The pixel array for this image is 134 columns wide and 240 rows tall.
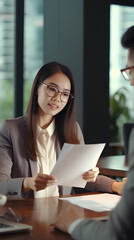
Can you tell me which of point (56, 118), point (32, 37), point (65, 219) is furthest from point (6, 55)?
point (65, 219)

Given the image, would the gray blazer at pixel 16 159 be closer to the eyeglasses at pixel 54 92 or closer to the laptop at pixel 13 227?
the eyeglasses at pixel 54 92

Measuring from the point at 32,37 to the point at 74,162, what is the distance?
3.25 metres

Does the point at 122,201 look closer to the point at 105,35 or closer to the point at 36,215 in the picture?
the point at 36,215

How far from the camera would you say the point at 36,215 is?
5.69 ft

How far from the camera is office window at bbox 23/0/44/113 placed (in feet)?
16.2

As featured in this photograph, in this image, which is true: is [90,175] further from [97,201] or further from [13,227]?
[13,227]

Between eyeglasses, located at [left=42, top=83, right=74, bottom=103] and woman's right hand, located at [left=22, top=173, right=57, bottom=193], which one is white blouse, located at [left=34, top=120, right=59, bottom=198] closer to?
eyeglasses, located at [left=42, top=83, right=74, bottom=103]

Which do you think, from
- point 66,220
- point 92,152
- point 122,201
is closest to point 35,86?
point 92,152

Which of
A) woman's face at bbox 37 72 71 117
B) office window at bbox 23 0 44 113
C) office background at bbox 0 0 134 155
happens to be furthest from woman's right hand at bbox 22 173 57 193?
office window at bbox 23 0 44 113

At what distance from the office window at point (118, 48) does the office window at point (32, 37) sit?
4.35ft

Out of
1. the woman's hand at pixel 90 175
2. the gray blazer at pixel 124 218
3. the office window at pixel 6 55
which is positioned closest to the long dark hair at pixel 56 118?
the woman's hand at pixel 90 175

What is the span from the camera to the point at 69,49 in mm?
4285

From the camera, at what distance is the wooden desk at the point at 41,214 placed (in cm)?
144

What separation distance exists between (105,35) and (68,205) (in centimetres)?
274
